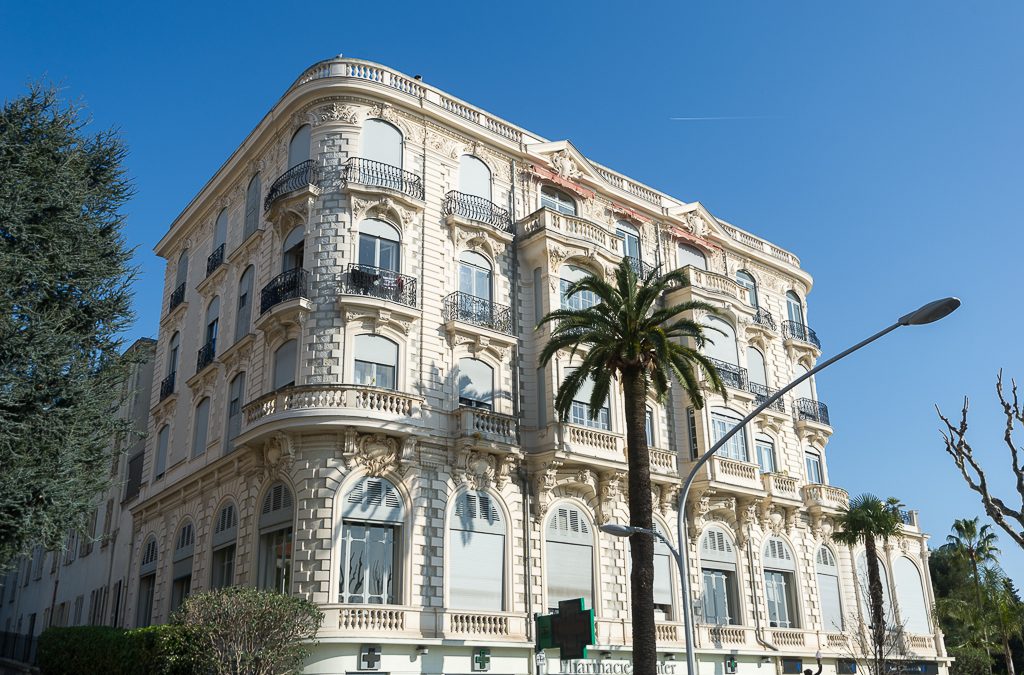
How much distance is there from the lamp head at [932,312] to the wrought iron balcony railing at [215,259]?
2628cm

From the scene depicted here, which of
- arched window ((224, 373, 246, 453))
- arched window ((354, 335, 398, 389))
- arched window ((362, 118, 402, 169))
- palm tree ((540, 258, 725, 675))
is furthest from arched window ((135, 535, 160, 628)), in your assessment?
palm tree ((540, 258, 725, 675))

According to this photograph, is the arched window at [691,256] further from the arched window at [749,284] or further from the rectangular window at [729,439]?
the rectangular window at [729,439]

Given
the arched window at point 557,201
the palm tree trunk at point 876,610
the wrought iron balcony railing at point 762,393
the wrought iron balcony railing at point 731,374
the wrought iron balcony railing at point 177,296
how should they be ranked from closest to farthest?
the palm tree trunk at point 876,610, the arched window at point 557,201, the wrought iron balcony railing at point 731,374, the wrought iron balcony railing at point 762,393, the wrought iron balcony railing at point 177,296

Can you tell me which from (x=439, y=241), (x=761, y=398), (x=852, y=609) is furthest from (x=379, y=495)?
(x=852, y=609)

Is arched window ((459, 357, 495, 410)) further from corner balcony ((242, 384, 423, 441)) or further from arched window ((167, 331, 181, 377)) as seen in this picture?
arched window ((167, 331, 181, 377))

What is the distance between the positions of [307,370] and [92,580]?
66.6 ft

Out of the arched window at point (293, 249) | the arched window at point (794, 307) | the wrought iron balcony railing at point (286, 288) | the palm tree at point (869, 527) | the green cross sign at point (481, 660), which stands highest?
the arched window at point (794, 307)

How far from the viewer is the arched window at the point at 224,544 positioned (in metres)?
29.3

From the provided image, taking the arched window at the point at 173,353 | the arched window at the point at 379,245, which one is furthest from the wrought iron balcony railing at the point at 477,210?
the arched window at the point at 173,353

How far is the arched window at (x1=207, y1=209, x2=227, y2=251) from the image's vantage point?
36969 mm

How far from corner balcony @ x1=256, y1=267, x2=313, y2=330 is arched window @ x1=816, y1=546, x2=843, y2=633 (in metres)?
24.0

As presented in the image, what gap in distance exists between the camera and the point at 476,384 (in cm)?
3055

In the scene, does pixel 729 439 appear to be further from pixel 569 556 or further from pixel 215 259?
pixel 215 259

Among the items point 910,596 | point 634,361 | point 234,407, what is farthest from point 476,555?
point 910,596
